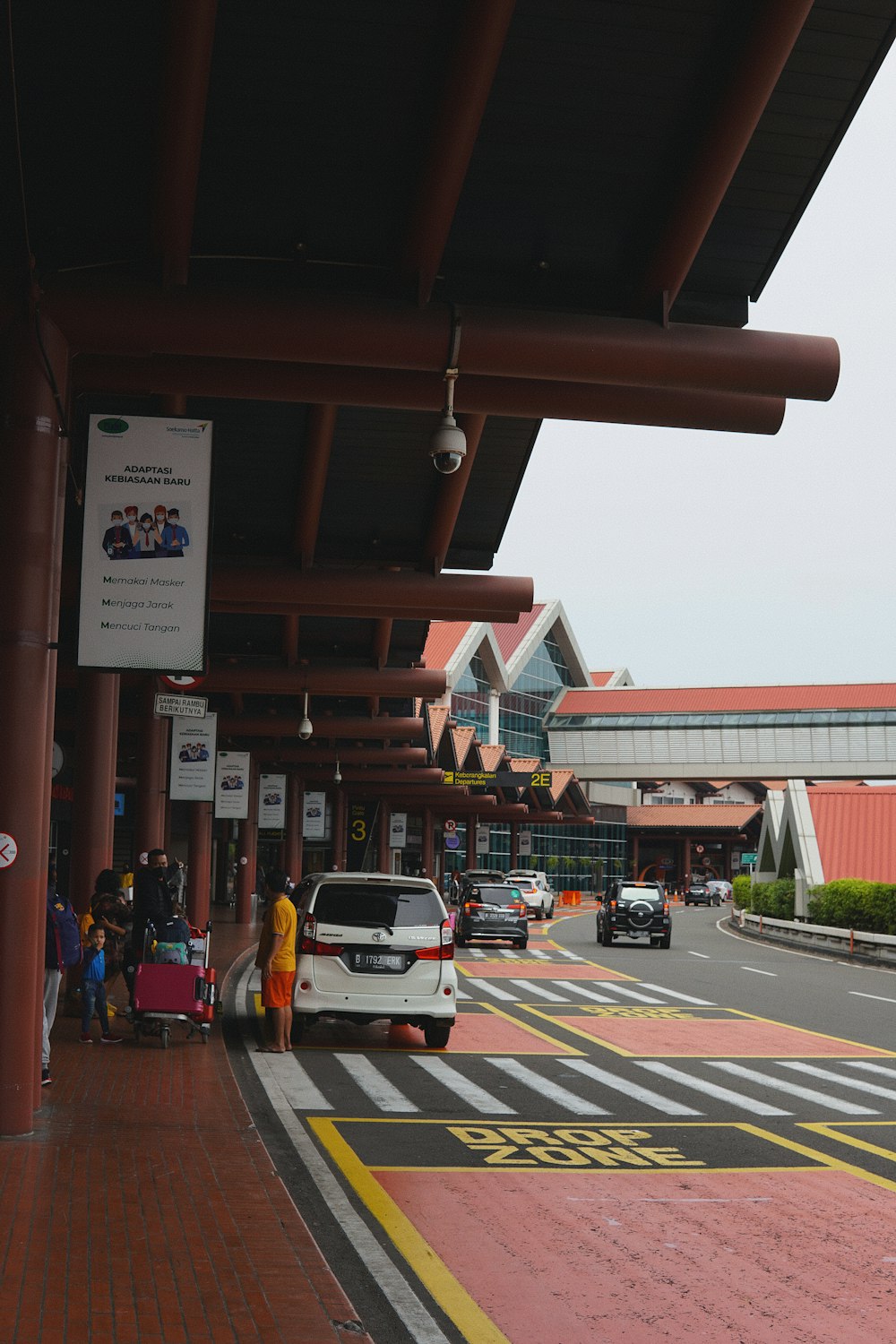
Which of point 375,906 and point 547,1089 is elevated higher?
point 375,906

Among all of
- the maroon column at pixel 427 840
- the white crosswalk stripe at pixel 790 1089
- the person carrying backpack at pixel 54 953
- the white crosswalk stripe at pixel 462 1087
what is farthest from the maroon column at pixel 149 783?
the maroon column at pixel 427 840

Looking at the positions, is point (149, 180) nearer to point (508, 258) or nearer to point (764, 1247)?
point (508, 258)

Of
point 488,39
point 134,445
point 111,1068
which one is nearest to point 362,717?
point 111,1068

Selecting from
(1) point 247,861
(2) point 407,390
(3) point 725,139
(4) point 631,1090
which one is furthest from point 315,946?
(1) point 247,861

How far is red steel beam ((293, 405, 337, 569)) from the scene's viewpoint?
46.8ft

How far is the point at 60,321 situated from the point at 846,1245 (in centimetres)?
762

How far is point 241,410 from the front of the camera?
1460 cm

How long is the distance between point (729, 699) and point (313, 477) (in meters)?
73.3

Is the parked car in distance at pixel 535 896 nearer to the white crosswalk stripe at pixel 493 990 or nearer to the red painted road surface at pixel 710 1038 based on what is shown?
the white crosswalk stripe at pixel 493 990

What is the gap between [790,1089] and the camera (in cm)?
1293

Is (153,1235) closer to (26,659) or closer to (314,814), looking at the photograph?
(26,659)

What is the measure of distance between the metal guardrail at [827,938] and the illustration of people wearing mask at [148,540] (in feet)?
82.0

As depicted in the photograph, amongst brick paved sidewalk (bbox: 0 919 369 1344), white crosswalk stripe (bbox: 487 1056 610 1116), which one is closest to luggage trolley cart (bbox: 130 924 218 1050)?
white crosswalk stripe (bbox: 487 1056 610 1116)

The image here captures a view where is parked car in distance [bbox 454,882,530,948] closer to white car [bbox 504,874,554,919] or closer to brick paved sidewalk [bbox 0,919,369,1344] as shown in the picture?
white car [bbox 504,874,554,919]
